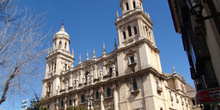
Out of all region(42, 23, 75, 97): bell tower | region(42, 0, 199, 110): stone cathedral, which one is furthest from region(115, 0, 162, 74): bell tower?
region(42, 23, 75, 97): bell tower

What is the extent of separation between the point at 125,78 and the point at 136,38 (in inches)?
260

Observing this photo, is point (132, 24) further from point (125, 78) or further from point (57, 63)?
point (57, 63)

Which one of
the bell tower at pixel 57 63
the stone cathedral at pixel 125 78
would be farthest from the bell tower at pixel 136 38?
the bell tower at pixel 57 63

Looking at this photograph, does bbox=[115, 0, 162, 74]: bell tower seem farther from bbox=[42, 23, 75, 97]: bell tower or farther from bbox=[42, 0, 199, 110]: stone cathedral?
bbox=[42, 23, 75, 97]: bell tower

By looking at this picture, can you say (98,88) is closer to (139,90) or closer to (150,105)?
(139,90)

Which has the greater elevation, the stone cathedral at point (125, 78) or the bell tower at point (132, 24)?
the bell tower at point (132, 24)

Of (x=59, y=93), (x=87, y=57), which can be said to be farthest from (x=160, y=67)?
(x=59, y=93)

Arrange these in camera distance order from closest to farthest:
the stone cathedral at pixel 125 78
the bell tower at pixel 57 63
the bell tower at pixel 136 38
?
the stone cathedral at pixel 125 78
the bell tower at pixel 136 38
the bell tower at pixel 57 63

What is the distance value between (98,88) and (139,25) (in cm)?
1204

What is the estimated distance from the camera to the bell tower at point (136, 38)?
91.1ft

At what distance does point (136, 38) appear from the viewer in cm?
2967

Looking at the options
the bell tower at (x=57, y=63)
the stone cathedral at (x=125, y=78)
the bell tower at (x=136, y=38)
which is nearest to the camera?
the stone cathedral at (x=125, y=78)

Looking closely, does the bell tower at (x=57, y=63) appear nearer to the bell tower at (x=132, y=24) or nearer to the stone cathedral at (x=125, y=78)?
the stone cathedral at (x=125, y=78)

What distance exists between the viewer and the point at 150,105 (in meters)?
24.5
